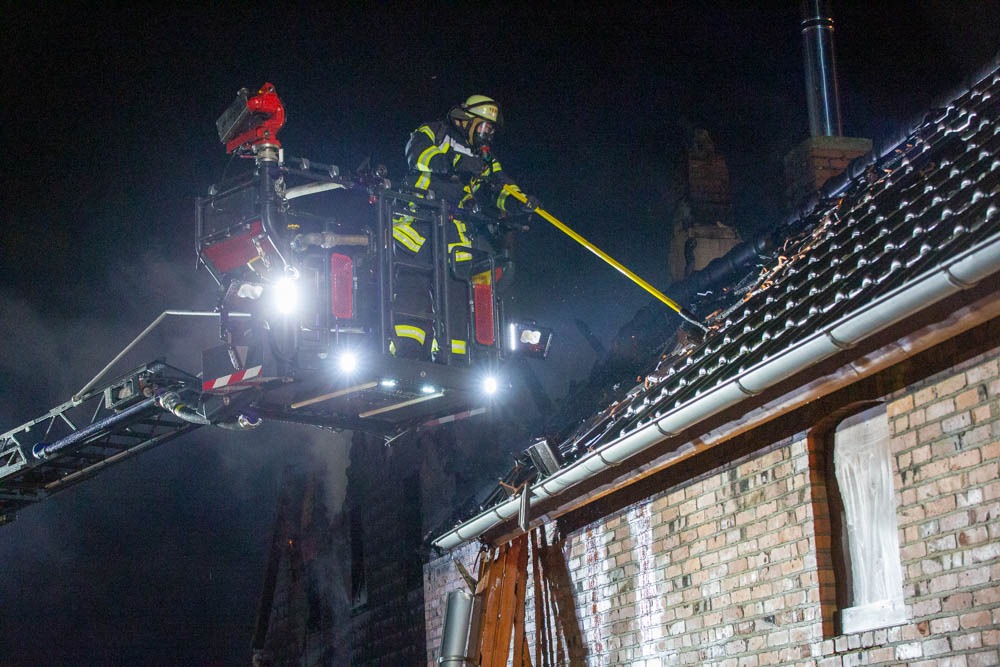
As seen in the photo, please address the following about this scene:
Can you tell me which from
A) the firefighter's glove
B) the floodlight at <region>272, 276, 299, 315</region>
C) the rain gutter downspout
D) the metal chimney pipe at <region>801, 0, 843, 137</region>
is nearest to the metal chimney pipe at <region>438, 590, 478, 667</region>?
the rain gutter downspout

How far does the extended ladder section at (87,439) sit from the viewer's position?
10953 mm

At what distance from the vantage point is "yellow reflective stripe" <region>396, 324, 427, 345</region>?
8.97 m

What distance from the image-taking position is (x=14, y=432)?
1178 cm

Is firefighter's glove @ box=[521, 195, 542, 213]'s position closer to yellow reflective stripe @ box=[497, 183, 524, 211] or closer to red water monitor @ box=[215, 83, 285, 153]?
yellow reflective stripe @ box=[497, 183, 524, 211]

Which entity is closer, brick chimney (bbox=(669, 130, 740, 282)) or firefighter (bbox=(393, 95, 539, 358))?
firefighter (bbox=(393, 95, 539, 358))

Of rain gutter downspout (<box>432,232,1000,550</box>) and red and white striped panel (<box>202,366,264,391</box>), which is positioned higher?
red and white striped panel (<box>202,366,264,391</box>)

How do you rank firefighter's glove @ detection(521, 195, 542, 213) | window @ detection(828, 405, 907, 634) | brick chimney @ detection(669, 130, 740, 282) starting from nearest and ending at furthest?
window @ detection(828, 405, 907, 634) < firefighter's glove @ detection(521, 195, 542, 213) < brick chimney @ detection(669, 130, 740, 282)

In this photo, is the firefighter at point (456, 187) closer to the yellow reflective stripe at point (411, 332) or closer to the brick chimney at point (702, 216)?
the yellow reflective stripe at point (411, 332)

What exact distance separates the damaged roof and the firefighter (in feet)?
4.73

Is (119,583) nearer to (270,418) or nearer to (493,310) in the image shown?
(270,418)

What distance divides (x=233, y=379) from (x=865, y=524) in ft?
15.9

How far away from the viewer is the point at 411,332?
9016mm

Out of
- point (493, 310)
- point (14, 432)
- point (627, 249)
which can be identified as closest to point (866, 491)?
point (493, 310)

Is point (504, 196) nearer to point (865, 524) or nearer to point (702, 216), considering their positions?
point (702, 216)
